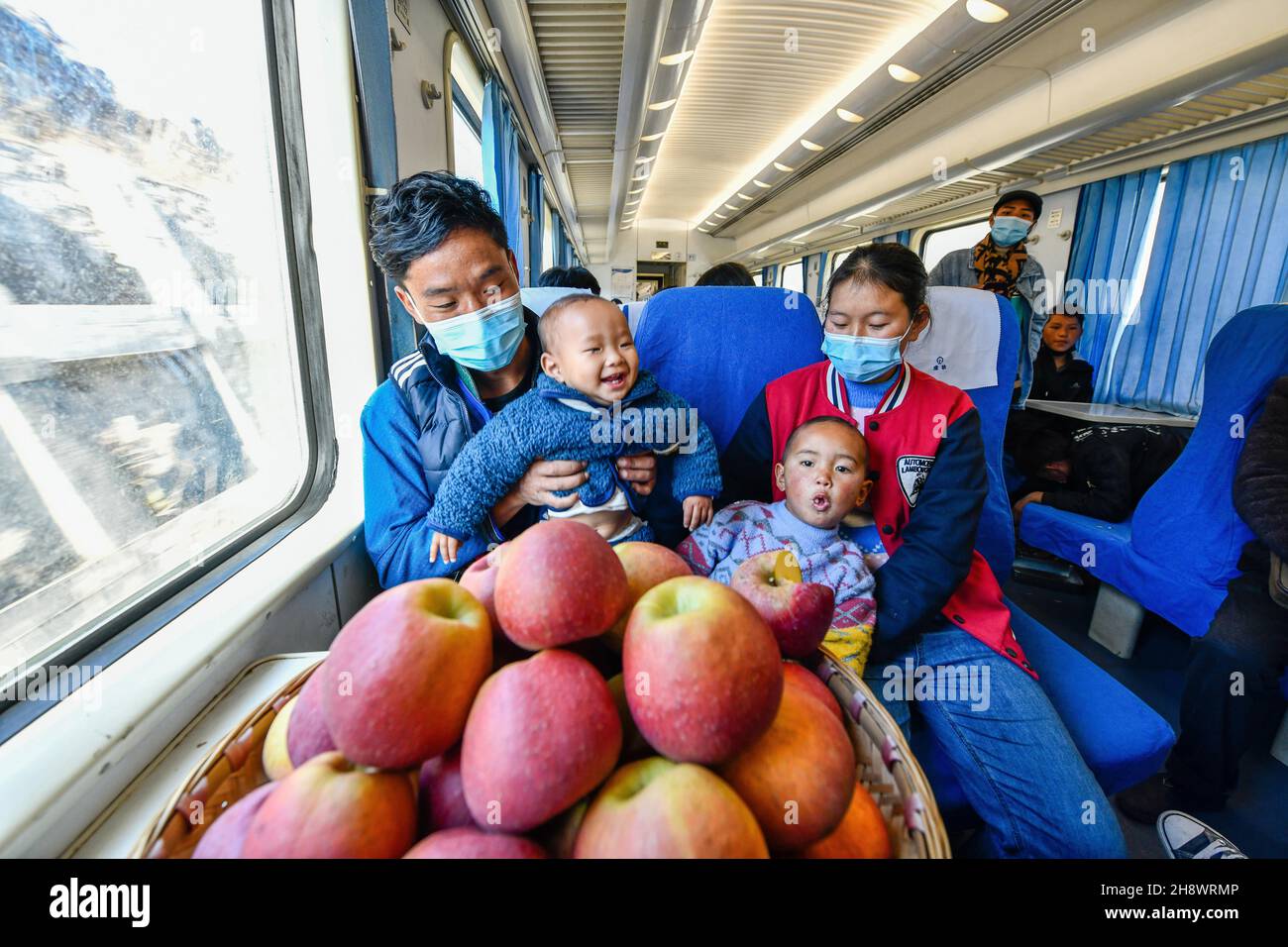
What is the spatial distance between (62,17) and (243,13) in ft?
2.22

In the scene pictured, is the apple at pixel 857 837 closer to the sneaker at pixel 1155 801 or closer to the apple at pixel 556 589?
the apple at pixel 556 589

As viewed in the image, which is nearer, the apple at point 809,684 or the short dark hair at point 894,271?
the apple at point 809,684

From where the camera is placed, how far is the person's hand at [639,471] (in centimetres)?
156

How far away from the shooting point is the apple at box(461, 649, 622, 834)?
20.3 inches

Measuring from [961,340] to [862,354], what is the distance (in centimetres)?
55

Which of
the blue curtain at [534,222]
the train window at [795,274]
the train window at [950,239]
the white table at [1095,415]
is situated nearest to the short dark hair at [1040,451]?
the white table at [1095,415]

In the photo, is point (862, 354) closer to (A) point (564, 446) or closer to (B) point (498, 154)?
(A) point (564, 446)

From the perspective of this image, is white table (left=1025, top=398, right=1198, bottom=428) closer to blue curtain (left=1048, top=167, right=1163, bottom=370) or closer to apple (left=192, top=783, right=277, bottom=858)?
blue curtain (left=1048, top=167, right=1163, bottom=370)

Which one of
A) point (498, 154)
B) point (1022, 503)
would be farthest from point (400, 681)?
point (498, 154)

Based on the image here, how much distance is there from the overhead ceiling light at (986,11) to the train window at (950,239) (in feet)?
16.5

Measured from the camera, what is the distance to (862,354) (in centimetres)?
173

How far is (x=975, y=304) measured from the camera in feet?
6.57

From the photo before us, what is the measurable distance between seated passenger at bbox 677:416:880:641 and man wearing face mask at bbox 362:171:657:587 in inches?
11.8
